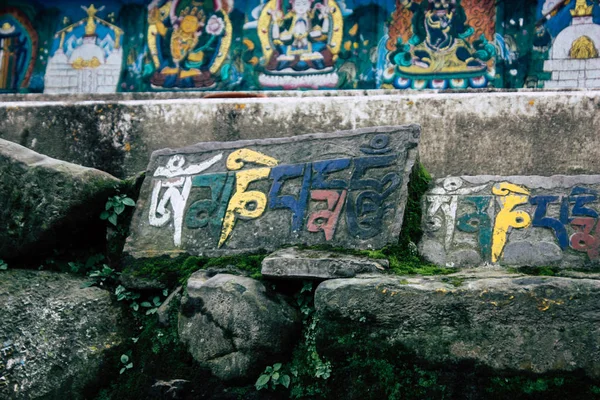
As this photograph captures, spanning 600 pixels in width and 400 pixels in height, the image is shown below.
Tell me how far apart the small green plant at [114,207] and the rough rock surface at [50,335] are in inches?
15.9

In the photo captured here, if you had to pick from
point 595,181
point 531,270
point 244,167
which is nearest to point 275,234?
point 244,167

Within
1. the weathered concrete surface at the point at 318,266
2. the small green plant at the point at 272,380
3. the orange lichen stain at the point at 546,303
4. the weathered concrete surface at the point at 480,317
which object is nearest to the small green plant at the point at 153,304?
the weathered concrete surface at the point at 318,266

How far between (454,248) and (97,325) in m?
1.70

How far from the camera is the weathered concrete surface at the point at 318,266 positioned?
148 inches

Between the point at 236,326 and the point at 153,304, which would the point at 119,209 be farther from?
the point at 236,326

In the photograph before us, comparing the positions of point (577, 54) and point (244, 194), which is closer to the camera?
point (244, 194)

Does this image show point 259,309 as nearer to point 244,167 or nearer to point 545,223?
point 244,167

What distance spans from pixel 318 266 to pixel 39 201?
1495mm

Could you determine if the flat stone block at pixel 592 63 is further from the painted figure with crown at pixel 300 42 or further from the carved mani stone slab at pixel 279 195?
the carved mani stone slab at pixel 279 195

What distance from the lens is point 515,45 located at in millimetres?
6117

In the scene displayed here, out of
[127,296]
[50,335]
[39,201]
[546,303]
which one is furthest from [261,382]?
[39,201]

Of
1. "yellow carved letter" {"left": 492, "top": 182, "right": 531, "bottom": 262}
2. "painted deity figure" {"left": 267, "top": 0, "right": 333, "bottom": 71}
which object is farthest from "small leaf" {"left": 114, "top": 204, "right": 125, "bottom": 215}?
"painted deity figure" {"left": 267, "top": 0, "right": 333, "bottom": 71}

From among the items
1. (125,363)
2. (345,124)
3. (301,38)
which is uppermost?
(301,38)

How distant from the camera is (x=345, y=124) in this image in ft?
17.0
